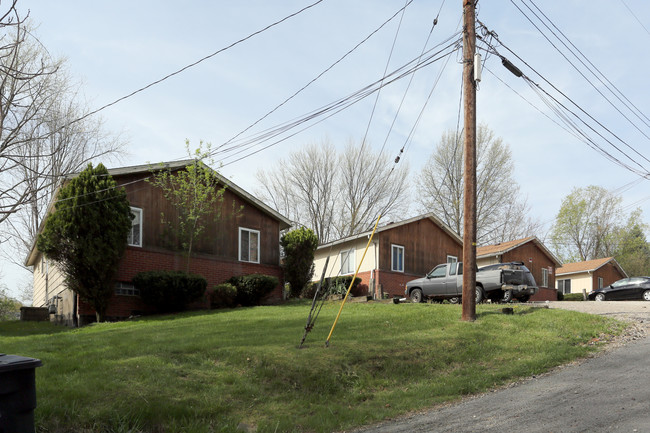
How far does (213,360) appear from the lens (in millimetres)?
9406

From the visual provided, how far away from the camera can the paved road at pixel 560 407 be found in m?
6.36

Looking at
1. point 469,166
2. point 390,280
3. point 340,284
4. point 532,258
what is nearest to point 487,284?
point 469,166

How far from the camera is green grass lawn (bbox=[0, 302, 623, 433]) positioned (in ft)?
23.4

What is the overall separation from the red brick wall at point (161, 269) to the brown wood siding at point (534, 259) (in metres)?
16.7

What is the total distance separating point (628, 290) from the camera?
28.4 m

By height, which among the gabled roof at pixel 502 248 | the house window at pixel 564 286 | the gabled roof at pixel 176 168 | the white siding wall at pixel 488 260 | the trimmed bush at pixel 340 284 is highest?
the gabled roof at pixel 176 168

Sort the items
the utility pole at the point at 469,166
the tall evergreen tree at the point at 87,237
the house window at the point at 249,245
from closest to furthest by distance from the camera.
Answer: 1. the utility pole at the point at 469,166
2. the tall evergreen tree at the point at 87,237
3. the house window at the point at 249,245

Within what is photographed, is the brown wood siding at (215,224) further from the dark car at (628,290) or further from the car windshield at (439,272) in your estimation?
the dark car at (628,290)

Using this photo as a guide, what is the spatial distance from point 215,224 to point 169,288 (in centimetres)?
420

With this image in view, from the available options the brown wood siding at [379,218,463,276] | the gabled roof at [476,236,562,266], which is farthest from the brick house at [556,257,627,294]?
the brown wood siding at [379,218,463,276]

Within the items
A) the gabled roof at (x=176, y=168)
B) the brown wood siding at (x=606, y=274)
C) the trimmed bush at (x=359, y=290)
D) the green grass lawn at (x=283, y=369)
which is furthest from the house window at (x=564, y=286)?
the green grass lawn at (x=283, y=369)

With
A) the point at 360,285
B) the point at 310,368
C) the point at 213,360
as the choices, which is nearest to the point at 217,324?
the point at 213,360

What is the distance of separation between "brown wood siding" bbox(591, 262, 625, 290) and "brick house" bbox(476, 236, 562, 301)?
471 centimetres

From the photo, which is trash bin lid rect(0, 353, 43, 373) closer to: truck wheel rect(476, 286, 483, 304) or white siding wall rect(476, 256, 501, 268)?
truck wheel rect(476, 286, 483, 304)
